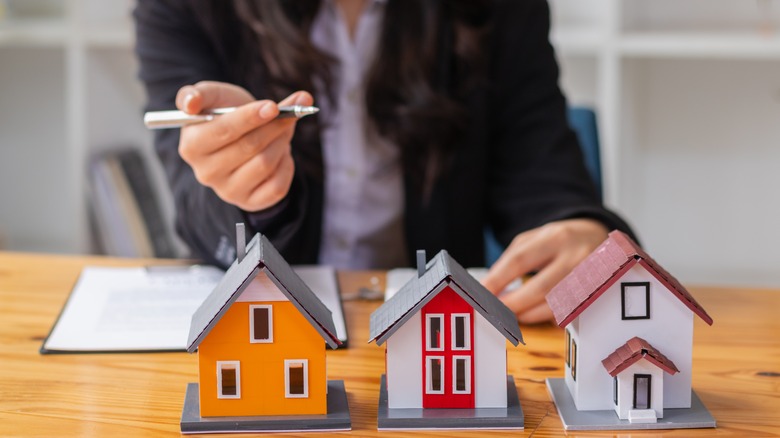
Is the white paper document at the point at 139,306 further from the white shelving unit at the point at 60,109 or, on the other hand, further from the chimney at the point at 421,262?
the white shelving unit at the point at 60,109

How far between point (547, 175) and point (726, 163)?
3.25 ft

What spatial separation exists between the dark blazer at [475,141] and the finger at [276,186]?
0.16m

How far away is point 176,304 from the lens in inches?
37.9

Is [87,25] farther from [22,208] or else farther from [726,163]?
[726,163]

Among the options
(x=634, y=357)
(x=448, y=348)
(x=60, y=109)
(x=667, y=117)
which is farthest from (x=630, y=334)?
(x=60, y=109)

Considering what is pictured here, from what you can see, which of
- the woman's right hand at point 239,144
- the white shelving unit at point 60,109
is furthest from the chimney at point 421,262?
the white shelving unit at point 60,109

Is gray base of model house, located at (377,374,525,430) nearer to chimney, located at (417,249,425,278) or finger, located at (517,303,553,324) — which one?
chimney, located at (417,249,425,278)

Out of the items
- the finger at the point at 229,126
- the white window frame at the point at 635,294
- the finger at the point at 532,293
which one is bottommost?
the finger at the point at 532,293

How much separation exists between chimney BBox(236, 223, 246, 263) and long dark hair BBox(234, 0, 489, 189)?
0.65m

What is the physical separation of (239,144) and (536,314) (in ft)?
1.06

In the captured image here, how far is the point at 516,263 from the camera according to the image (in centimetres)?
93

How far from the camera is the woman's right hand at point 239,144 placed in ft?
2.77

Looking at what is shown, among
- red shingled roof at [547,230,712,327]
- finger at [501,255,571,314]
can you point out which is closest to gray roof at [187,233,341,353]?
red shingled roof at [547,230,712,327]

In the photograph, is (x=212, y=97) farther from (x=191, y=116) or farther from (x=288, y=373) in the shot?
(x=288, y=373)
